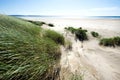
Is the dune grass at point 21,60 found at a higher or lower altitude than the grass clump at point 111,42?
higher

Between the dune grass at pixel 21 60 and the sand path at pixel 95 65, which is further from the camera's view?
the sand path at pixel 95 65

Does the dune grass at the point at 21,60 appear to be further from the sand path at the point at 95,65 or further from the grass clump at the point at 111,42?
the grass clump at the point at 111,42

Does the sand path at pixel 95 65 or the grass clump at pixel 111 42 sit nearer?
the sand path at pixel 95 65

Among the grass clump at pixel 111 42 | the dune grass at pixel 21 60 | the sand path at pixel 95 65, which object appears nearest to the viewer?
the dune grass at pixel 21 60

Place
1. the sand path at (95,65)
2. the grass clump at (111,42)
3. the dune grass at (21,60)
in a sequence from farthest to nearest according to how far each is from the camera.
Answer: the grass clump at (111,42)
the sand path at (95,65)
the dune grass at (21,60)

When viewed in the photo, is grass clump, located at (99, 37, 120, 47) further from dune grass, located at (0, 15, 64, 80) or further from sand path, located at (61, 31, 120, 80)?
dune grass, located at (0, 15, 64, 80)

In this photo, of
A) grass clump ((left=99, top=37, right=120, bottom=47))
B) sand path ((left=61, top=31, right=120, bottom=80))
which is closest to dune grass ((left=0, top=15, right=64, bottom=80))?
sand path ((left=61, top=31, right=120, bottom=80))

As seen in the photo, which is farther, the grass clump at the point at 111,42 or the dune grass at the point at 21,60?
the grass clump at the point at 111,42

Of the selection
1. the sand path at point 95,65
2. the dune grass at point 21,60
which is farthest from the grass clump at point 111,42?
the dune grass at point 21,60

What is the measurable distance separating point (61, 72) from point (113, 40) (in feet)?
10.4

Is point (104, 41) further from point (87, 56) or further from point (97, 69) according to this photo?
point (97, 69)

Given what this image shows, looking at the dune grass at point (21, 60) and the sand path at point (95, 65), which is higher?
the dune grass at point (21, 60)

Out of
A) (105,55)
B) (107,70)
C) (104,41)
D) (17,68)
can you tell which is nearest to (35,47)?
(17,68)

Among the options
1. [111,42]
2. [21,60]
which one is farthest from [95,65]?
[111,42]
